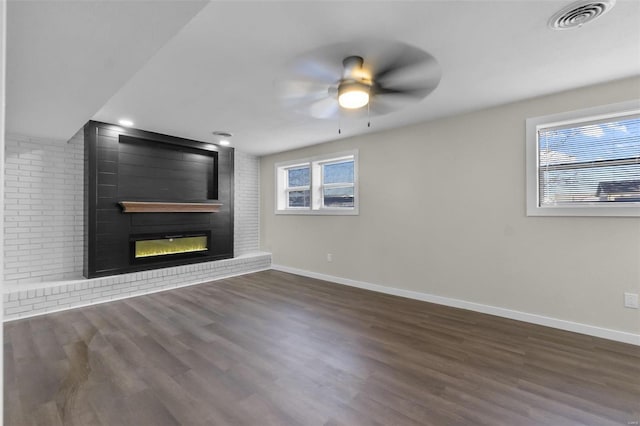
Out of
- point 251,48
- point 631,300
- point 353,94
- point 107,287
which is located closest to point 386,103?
point 353,94

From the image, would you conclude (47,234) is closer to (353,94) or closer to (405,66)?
A: (353,94)

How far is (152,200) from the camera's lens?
4.53 meters

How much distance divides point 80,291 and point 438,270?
4474mm

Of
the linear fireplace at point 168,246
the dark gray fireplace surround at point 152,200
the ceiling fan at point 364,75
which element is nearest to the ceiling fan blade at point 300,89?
the ceiling fan at point 364,75

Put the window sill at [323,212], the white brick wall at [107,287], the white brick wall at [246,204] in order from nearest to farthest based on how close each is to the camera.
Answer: the white brick wall at [107,287] < the window sill at [323,212] < the white brick wall at [246,204]

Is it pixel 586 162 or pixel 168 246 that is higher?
pixel 586 162

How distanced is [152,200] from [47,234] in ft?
4.14

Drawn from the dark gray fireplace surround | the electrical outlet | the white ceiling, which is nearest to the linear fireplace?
the dark gray fireplace surround

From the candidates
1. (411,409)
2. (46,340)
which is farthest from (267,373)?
(46,340)

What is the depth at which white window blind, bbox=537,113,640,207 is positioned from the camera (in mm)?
2738

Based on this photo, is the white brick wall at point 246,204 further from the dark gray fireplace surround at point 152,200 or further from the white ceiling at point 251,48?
the white ceiling at point 251,48

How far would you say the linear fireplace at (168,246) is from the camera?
4.35 metres

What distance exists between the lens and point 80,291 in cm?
369

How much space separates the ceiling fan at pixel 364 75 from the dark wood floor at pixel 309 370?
215cm
